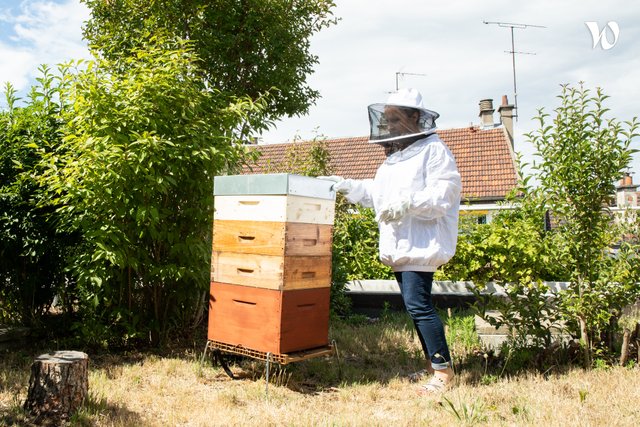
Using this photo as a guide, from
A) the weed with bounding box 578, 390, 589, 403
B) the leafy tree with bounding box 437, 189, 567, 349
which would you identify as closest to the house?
the leafy tree with bounding box 437, 189, 567, 349

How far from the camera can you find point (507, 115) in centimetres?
1922

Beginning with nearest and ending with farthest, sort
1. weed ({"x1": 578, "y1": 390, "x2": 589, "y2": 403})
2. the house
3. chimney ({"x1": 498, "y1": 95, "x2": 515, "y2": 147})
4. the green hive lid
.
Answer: weed ({"x1": 578, "y1": 390, "x2": 589, "y2": 403})
the green hive lid
the house
chimney ({"x1": 498, "y1": 95, "x2": 515, "y2": 147})

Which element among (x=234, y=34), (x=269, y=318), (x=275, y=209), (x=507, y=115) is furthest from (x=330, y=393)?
(x=507, y=115)

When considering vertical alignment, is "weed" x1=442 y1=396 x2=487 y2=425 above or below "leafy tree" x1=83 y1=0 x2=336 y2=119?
below

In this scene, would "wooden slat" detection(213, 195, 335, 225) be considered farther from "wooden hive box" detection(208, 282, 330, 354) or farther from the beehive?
"wooden hive box" detection(208, 282, 330, 354)

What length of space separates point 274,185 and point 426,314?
1407 mm

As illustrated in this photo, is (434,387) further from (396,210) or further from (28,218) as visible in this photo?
(28,218)

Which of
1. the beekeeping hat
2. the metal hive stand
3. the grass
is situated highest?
the beekeeping hat

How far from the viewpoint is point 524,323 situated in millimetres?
4492

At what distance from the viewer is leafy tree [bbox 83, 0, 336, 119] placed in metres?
6.67

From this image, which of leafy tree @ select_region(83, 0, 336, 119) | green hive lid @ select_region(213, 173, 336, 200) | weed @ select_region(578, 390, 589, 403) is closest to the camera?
weed @ select_region(578, 390, 589, 403)

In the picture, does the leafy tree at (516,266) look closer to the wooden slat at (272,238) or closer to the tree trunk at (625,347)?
the tree trunk at (625,347)

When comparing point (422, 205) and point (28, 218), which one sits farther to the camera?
point (28, 218)

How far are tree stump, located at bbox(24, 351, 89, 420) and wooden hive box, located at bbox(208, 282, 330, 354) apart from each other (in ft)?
3.57
